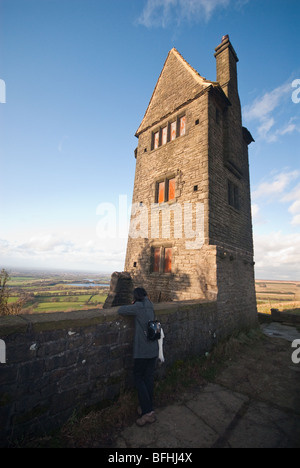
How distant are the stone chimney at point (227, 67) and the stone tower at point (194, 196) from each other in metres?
0.05

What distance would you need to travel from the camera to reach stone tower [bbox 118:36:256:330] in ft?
23.3

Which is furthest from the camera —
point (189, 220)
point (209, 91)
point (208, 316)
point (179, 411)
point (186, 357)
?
point (209, 91)

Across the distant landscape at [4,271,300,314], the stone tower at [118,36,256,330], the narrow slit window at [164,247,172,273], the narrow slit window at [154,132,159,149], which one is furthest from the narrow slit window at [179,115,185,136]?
the distant landscape at [4,271,300,314]

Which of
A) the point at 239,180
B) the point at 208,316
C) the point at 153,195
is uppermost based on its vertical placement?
the point at 239,180

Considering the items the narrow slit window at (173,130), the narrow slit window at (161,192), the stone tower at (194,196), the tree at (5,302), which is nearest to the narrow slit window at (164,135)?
the stone tower at (194,196)

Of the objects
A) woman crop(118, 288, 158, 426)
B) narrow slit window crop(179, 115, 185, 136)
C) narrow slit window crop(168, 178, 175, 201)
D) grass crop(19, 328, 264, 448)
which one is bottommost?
grass crop(19, 328, 264, 448)

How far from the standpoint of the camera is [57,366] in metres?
2.53

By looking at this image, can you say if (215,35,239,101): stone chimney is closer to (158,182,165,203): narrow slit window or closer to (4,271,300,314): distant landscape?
(158,182,165,203): narrow slit window

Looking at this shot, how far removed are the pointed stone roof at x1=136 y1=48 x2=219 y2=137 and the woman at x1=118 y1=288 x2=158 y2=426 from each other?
9.53 m
